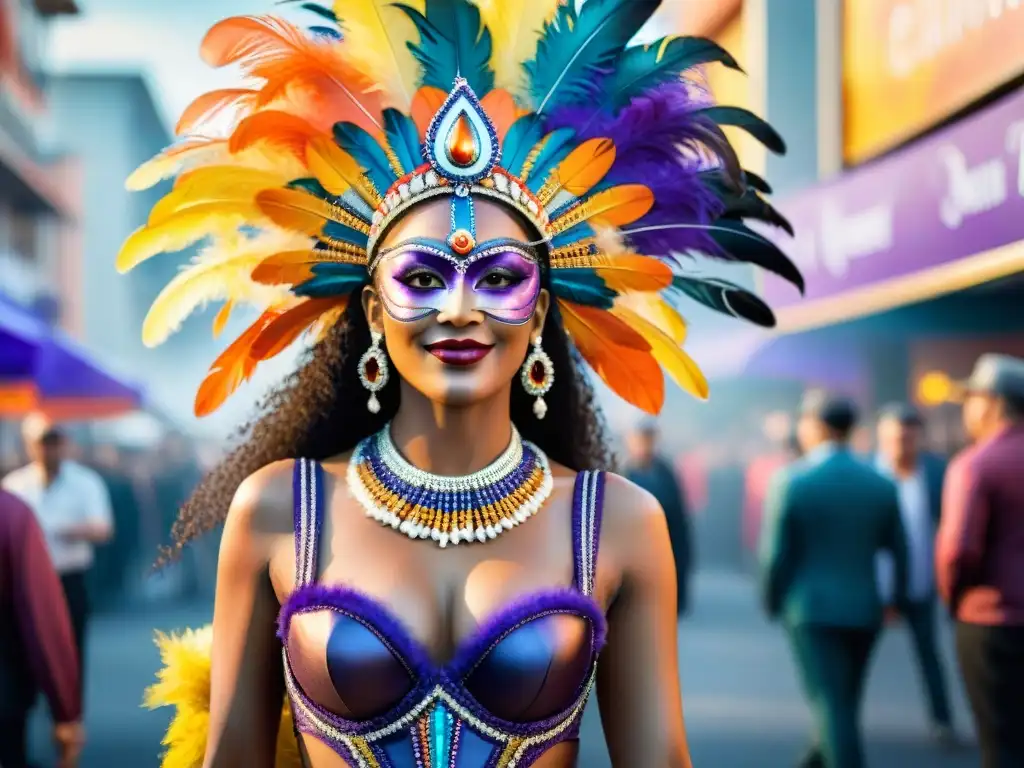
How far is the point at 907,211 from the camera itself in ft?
28.8

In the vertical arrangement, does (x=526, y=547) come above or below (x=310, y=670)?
above

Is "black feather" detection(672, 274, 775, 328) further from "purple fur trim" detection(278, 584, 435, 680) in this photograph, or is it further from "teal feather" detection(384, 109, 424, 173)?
"purple fur trim" detection(278, 584, 435, 680)

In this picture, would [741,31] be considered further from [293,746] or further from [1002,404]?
[293,746]

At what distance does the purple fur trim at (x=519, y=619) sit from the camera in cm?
262

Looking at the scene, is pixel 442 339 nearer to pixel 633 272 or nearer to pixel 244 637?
pixel 633 272

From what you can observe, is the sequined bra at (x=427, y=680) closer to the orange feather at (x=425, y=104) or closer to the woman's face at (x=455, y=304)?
the woman's face at (x=455, y=304)

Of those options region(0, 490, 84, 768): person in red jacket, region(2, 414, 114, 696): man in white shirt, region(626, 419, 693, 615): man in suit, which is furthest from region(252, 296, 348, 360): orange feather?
region(626, 419, 693, 615): man in suit

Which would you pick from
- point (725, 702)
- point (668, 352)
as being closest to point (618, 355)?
point (668, 352)

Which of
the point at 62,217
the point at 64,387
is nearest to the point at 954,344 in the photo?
the point at 64,387

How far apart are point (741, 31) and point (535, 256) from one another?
14.0 meters

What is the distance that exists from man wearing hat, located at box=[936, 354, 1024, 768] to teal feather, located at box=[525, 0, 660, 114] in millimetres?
3242

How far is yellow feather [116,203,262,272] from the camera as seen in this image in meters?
2.89

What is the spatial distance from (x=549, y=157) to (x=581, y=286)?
0.28 metres

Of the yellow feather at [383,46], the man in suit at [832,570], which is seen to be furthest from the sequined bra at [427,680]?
the man in suit at [832,570]
